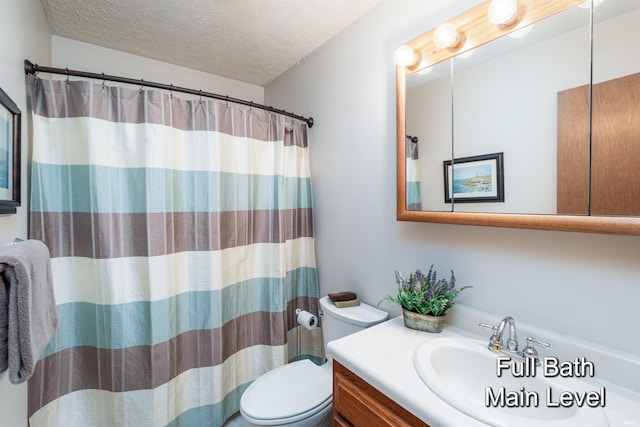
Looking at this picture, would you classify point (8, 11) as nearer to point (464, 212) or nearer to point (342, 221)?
point (342, 221)

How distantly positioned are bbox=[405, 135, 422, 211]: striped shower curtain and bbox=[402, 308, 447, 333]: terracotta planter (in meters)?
0.47

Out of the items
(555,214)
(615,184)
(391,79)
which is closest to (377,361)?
(555,214)

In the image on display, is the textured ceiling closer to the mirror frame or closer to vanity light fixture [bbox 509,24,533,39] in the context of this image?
the mirror frame

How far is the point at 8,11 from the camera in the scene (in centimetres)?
92

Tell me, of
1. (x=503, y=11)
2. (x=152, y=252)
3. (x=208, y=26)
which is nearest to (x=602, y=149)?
(x=503, y=11)

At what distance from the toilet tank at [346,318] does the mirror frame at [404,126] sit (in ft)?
1.76

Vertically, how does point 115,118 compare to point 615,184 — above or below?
above

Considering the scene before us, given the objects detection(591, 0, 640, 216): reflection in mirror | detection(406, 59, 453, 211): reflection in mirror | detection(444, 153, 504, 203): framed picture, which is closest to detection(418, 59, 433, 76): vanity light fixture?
detection(406, 59, 453, 211): reflection in mirror

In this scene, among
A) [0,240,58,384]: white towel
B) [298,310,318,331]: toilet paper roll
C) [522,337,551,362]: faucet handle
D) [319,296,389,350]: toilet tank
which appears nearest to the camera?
[0,240,58,384]: white towel

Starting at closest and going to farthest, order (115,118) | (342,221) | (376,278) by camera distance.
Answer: (115,118)
(376,278)
(342,221)

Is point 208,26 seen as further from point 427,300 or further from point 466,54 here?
point 427,300

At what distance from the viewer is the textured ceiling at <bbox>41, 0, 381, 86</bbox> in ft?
4.74

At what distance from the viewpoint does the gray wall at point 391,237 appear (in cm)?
86

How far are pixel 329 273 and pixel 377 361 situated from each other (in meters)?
0.96
